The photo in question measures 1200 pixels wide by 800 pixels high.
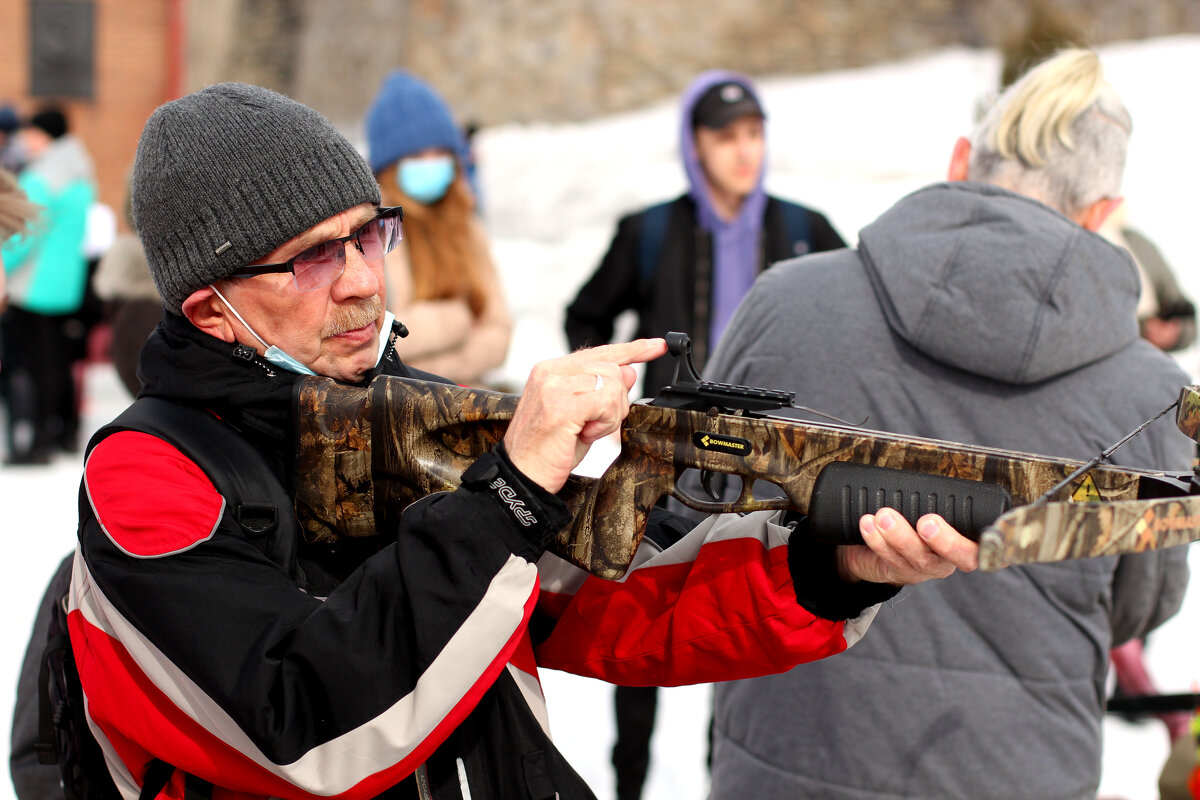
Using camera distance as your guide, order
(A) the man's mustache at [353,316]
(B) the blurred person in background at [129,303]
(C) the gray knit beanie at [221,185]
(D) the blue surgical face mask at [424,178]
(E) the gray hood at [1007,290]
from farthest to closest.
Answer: (D) the blue surgical face mask at [424,178]
(B) the blurred person in background at [129,303]
(E) the gray hood at [1007,290]
(A) the man's mustache at [353,316]
(C) the gray knit beanie at [221,185]

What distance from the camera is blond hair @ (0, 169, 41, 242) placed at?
2469 mm

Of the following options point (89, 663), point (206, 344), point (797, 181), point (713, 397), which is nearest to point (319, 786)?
point (89, 663)

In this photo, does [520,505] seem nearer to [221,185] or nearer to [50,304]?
Result: [221,185]

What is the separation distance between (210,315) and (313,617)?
584mm

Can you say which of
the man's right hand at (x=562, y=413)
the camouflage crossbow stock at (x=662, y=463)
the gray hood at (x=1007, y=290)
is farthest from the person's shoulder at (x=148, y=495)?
the gray hood at (x=1007, y=290)

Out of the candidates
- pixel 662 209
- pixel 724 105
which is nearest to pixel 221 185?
pixel 662 209

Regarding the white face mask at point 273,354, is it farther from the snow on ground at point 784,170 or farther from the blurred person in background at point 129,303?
the snow on ground at point 784,170

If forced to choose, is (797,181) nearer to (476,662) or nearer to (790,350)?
(790,350)

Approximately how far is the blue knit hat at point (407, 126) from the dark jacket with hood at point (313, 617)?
125 inches

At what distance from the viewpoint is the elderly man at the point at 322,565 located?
1533 mm

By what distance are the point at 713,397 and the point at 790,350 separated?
0.66 metres

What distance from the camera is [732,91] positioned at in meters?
4.94

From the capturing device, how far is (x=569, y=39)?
680 inches

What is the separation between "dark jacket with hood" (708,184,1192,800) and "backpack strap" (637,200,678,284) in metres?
2.13
